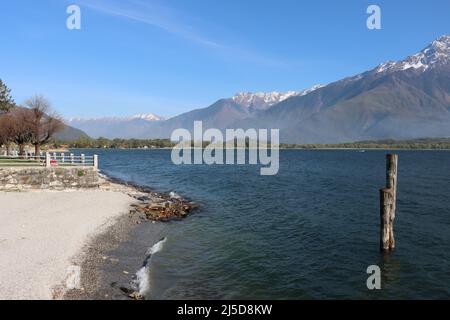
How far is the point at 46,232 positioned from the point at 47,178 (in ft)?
57.8

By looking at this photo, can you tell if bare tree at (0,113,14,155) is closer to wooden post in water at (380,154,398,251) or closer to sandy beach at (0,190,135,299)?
sandy beach at (0,190,135,299)

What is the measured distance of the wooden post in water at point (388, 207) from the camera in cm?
2186

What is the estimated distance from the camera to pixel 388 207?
71.8 ft

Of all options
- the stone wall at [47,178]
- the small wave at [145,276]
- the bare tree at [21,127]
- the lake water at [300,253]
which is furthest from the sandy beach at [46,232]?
the bare tree at [21,127]

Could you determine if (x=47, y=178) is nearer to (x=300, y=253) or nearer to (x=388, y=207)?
(x=300, y=253)

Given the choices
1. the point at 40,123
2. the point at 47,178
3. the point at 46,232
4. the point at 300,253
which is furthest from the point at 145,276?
the point at 40,123

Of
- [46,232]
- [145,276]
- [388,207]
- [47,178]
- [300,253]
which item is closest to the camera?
[145,276]

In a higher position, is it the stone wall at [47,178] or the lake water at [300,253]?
the stone wall at [47,178]

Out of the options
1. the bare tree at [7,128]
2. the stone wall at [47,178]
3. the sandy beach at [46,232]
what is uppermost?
the bare tree at [7,128]

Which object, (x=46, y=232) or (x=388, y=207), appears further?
(x=46, y=232)

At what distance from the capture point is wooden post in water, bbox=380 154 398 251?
21.9 metres

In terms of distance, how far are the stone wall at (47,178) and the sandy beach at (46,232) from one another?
1196 millimetres

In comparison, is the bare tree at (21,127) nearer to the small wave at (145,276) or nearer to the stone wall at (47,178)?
the stone wall at (47,178)

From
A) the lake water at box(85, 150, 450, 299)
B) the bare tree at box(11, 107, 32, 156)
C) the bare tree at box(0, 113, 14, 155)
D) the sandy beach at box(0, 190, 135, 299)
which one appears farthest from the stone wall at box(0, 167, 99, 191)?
the bare tree at box(0, 113, 14, 155)
